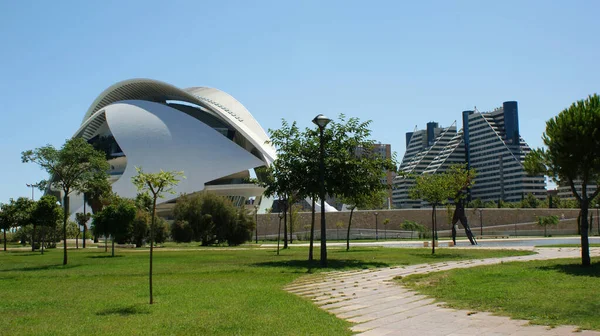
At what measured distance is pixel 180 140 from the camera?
62406 millimetres

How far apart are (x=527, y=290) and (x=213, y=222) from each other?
35.7 meters

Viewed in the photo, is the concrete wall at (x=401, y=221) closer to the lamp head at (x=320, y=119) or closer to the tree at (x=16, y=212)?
the tree at (x=16, y=212)

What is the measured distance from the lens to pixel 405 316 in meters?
8.79

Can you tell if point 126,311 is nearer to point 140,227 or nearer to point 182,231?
point 140,227

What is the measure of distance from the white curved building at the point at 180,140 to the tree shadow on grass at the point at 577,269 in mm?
47517

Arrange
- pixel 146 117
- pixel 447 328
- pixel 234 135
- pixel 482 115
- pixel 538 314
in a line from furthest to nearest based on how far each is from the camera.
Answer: pixel 482 115
pixel 234 135
pixel 146 117
pixel 538 314
pixel 447 328

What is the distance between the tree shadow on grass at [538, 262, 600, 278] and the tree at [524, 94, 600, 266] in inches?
14.8

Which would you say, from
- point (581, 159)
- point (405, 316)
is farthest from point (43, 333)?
point (581, 159)

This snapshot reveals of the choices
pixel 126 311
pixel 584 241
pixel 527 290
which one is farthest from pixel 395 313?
pixel 584 241

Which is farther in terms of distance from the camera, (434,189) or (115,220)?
(115,220)

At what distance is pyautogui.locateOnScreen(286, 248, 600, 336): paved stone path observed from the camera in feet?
24.8

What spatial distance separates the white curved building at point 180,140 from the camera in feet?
201

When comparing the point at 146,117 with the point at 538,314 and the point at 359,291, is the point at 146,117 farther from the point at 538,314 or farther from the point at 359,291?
the point at 538,314

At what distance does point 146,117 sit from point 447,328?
59.7m
